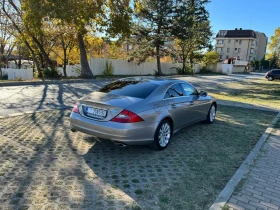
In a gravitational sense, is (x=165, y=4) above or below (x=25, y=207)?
above

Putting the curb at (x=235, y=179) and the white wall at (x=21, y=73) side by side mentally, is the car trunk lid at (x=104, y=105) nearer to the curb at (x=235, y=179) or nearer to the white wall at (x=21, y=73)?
the curb at (x=235, y=179)

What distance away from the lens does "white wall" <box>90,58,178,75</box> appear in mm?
23797

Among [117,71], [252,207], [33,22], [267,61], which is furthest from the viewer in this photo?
[267,61]

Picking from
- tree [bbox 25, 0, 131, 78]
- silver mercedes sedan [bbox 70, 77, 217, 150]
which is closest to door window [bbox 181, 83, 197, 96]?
silver mercedes sedan [bbox 70, 77, 217, 150]

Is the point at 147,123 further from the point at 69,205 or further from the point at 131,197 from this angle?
the point at 69,205

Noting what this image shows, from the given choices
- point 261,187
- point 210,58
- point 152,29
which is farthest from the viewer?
point 210,58

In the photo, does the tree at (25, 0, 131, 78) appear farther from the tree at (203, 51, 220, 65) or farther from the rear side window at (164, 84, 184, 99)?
the tree at (203, 51, 220, 65)

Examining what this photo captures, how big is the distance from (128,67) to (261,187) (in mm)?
25811

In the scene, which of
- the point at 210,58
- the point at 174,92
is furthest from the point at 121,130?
the point at 210,58

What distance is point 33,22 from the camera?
14.9 metres

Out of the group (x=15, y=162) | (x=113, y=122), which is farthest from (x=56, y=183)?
(x=113, y=122)

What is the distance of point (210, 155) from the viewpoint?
5051 millimetres

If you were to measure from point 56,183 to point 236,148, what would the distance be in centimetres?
400

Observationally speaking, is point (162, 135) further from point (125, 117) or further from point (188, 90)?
point (188, 90)
